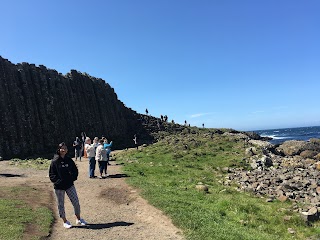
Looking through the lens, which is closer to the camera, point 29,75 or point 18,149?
point 18,149

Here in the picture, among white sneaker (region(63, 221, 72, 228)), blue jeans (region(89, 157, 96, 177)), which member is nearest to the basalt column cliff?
blue jeans (region(89, 157, 96, 177))

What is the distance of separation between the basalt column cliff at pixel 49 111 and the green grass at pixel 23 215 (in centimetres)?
3364

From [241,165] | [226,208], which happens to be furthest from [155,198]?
[241,165]

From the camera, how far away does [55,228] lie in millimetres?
13703

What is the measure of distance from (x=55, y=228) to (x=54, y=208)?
374 cm

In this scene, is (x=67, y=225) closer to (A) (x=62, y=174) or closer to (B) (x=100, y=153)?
(A) (x=62, y=174)

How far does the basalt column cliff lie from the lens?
53719 millimetres

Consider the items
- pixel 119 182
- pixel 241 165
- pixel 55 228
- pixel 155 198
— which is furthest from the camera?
pixel 241 165

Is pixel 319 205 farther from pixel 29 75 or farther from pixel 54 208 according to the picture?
pixel 29 75

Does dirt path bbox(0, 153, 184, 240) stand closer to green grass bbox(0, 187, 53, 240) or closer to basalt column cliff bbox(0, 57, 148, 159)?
green grass bbox(0, 187, 53, 240)

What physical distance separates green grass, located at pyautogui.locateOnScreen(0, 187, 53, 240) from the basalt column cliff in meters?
33.6

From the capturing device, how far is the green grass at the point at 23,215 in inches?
488

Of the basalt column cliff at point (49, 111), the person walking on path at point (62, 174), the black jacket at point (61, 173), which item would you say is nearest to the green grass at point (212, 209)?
the person walking on path at point (62, 174)

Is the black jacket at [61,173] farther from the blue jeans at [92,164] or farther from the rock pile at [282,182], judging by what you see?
the blue jeans at [92,164]
